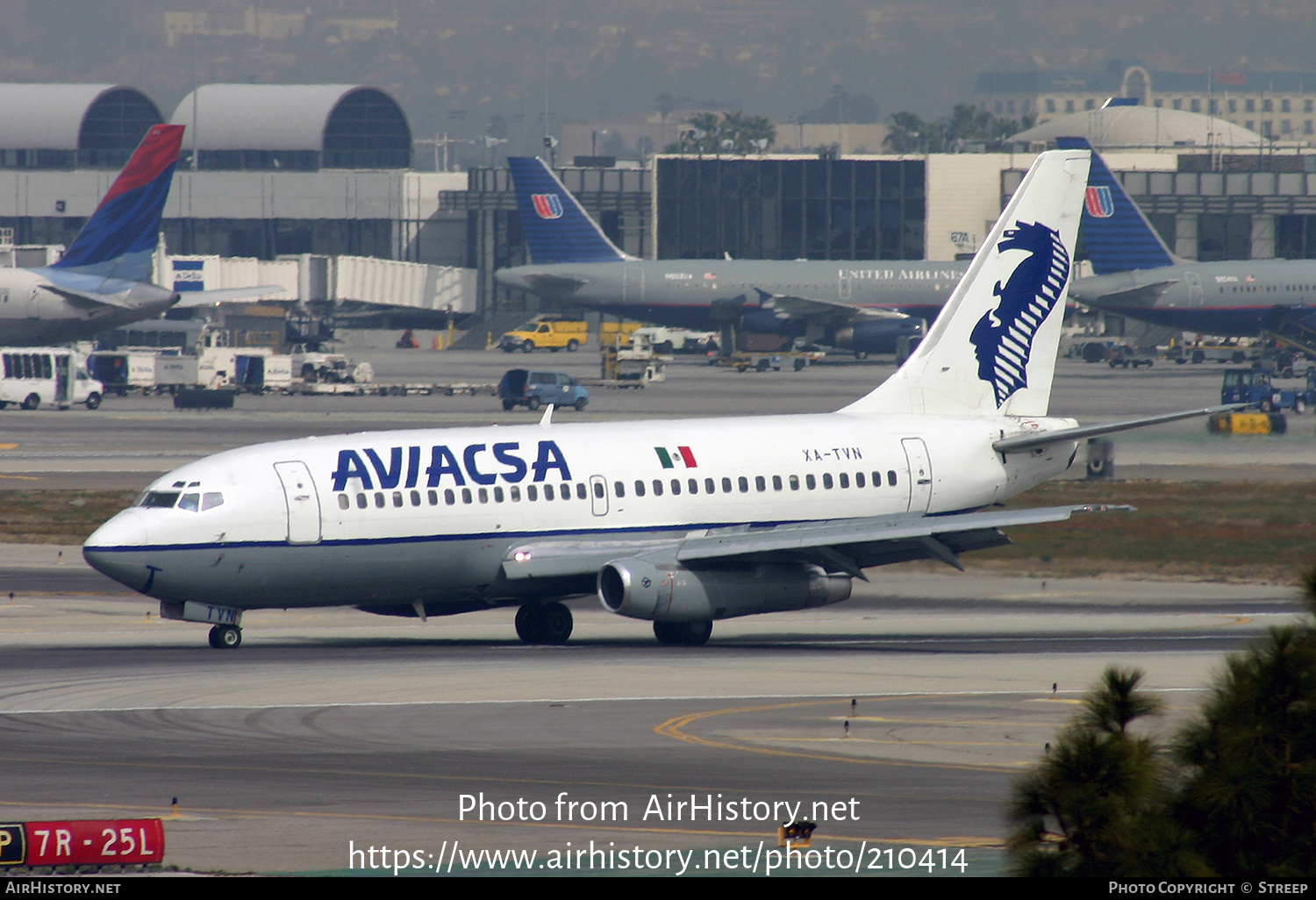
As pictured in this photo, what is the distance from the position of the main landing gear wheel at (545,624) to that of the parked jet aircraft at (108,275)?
7888cm

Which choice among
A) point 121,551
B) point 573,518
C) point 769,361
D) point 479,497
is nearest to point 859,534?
point 573,518

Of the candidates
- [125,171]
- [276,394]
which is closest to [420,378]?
[276,394]

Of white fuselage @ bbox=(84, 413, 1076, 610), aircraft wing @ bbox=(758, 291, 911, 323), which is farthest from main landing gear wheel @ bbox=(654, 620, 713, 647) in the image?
aircraft wing @ bbox=(758, 291, 911, 323)

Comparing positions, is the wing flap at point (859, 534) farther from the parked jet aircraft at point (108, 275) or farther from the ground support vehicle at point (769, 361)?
the ground support vehicle at point (769, 361)

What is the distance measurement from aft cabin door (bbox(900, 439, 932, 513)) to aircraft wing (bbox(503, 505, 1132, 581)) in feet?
11.5

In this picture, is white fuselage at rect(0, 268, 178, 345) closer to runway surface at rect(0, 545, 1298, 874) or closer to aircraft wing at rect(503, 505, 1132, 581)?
runway surface at rect(0, 545, 1298, 874)

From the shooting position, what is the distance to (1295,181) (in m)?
168

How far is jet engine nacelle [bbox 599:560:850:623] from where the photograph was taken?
36.3m

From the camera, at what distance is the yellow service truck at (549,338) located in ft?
550

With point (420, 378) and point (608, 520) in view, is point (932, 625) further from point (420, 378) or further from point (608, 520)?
point (420, 378)

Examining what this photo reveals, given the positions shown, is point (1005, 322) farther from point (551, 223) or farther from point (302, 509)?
point (551, 223)

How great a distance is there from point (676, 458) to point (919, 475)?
234 inches

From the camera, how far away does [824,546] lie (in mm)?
36844

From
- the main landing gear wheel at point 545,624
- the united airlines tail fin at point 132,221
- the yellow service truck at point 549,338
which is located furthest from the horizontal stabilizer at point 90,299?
the main landing gear wheel at point 545,624
